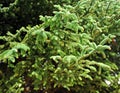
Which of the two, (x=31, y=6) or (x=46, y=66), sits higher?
(x=31, y=6)

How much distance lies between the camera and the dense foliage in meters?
3.72

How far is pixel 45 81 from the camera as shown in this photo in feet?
12.9

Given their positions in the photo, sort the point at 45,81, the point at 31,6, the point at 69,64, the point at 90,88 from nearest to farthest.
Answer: the point at 69,64, the point at 45,81, the point at 90,88, the point at 31,6

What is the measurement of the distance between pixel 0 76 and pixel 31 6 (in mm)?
1422

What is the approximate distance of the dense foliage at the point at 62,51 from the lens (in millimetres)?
3725

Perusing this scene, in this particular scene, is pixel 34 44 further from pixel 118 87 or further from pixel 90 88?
pixel 118 87

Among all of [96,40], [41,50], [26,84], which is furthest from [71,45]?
[26,84]

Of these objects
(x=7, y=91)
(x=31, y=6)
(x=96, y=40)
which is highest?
(x=31, y=6)

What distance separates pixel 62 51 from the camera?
3973mm

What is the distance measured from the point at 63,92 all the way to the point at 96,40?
1190mm

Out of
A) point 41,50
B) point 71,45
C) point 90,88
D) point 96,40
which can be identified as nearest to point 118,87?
point 90,88

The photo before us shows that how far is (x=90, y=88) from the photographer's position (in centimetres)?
459

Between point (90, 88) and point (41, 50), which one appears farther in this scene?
point (90, 88)

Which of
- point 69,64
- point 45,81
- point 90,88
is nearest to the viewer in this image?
point 69,64
